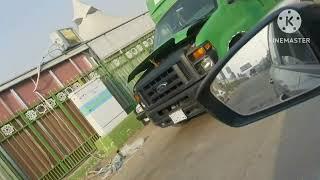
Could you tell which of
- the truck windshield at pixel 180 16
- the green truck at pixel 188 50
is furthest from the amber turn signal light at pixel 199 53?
the truck windshield at pixel 180 16

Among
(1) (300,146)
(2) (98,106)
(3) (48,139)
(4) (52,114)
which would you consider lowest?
(1) (300,146)

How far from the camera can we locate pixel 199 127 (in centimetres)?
947

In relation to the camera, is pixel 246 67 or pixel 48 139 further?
pixel 48 139

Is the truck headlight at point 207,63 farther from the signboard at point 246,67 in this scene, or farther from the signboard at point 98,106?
the signboard at point 98,106

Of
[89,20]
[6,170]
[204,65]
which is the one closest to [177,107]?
[204,65]

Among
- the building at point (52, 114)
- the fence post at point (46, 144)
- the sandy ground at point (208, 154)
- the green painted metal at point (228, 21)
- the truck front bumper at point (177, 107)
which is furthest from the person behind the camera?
the fence post at point (46, 144)

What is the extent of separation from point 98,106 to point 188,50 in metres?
7.69

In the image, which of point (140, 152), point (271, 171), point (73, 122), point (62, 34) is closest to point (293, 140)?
point (271, 171)

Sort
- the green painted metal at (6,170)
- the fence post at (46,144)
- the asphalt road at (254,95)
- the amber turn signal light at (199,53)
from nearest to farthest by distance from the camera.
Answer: the asphalt road at (254,95)
the amber turn signal light at (199,53)
the green painted metal at (6,170)
the fence post at (46,144)

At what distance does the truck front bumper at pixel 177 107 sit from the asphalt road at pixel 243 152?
0.43 metres

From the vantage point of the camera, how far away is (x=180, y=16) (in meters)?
9.95

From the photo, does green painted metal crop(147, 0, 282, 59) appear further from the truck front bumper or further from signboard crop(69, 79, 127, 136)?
signboard crop(69, 79, 127, 136)

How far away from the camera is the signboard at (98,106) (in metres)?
15.3
